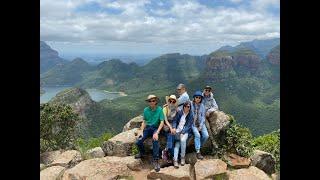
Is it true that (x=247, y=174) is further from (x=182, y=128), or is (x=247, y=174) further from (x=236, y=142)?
(x=182, y=128)

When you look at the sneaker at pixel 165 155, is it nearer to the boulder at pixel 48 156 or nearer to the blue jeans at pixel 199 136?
the blue jeans at pixel 199 136

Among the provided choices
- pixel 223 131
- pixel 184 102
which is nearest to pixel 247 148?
pixel 223 131

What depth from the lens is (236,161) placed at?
9398mm

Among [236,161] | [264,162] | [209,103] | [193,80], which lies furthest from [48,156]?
[193,80]

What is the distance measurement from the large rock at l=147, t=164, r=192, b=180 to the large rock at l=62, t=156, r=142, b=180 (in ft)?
2.02

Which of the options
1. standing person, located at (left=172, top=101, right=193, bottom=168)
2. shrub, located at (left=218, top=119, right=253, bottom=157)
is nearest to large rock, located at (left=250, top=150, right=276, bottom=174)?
shrub, located at (left=218, top=119, right=253, bottom=157)

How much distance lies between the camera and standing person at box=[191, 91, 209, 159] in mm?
8664

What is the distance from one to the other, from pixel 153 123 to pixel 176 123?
484 millimetres

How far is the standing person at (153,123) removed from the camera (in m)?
8.40

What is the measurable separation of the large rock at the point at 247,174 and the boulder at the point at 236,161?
222mm
